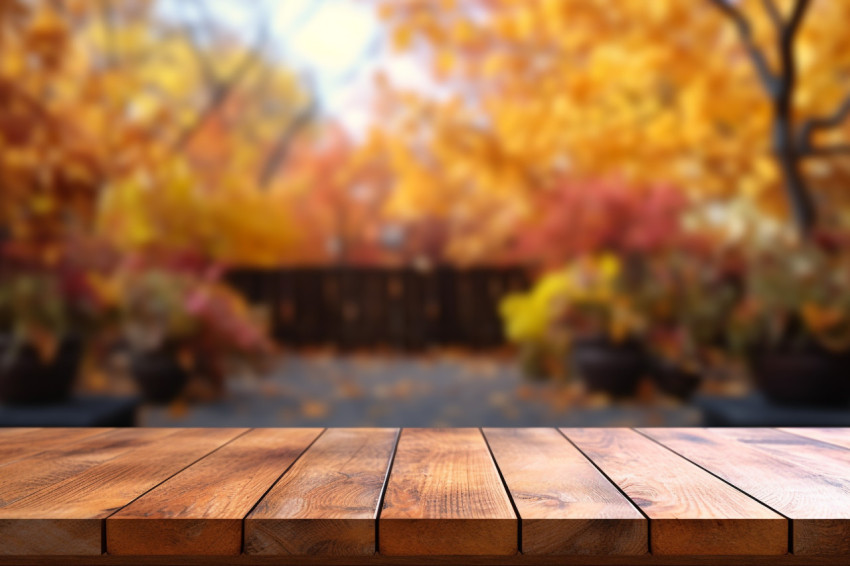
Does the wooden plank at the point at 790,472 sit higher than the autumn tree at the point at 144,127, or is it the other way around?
the autumn tree at the point at 144,127

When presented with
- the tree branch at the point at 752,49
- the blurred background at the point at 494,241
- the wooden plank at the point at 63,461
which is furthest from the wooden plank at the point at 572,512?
the tree branch at the point at 752,49

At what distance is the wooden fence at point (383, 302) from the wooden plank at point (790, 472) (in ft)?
25.8

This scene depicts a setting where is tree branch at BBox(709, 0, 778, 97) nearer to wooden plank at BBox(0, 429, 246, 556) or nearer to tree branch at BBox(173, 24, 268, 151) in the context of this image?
wooden plank at BBox(0, 429, 246, 556)

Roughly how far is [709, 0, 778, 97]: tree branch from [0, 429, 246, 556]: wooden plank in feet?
15.4

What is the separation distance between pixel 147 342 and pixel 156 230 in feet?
9.48

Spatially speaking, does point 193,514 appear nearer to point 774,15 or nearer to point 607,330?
point 607,330

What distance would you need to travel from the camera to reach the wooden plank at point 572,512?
82 centimetres

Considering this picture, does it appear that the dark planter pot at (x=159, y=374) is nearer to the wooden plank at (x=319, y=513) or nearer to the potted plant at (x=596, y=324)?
the potted plant at (x=596, y=324)

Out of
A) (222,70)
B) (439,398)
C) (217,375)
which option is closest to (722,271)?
(439,398)

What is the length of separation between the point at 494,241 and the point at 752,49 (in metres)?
5.54

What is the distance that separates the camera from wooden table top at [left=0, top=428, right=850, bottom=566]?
82 centimetres

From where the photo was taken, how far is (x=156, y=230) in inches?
297

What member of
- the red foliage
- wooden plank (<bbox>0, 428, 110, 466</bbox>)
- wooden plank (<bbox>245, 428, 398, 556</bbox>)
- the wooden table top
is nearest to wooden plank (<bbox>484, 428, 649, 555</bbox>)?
the wooden table top

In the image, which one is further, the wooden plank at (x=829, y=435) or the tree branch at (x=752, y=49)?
the tree branch at (x=752, y=49)
